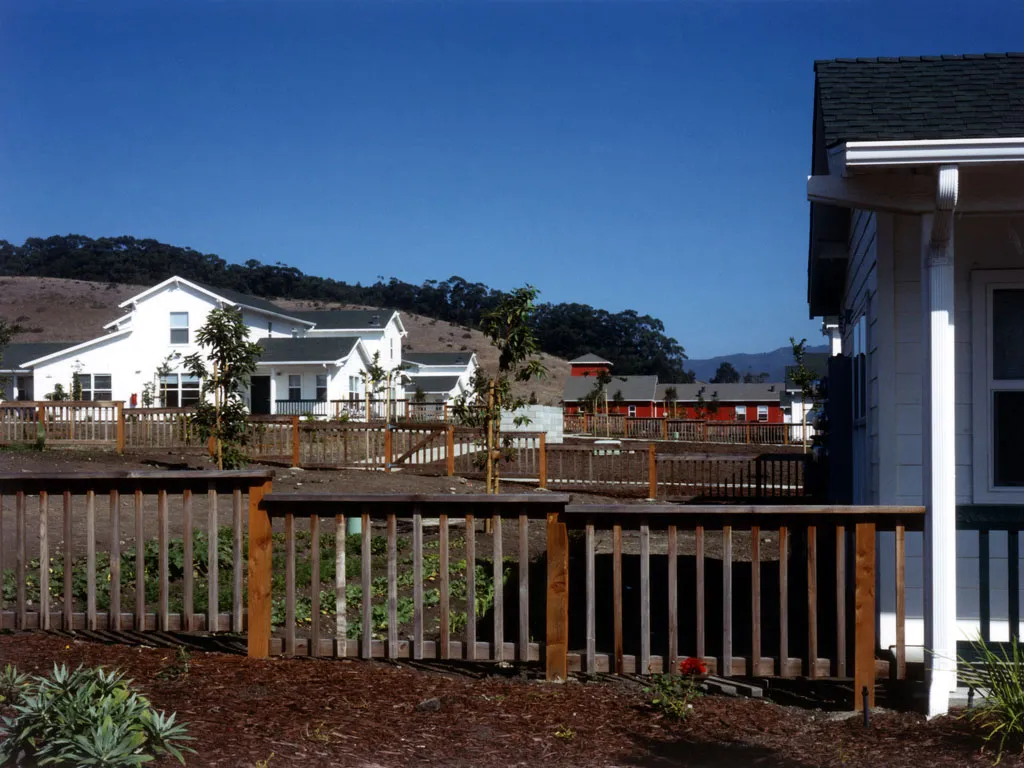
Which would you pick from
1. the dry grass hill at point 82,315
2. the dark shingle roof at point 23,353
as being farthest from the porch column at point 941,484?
the dry grass hill at point 82,315

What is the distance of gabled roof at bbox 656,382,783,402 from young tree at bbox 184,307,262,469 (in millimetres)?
57184

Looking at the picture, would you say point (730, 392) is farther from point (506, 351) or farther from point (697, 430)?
point (506, 351)

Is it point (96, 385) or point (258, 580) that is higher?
point (96, 385)

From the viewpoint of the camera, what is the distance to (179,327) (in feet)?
127

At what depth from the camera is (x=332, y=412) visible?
129 feet

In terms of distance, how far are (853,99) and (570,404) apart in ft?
234

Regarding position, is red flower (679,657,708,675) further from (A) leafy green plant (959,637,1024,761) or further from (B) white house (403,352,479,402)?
(B) white house (403,352,479,402)

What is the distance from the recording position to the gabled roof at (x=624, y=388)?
76062 millimetres

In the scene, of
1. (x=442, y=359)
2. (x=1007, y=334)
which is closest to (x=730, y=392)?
(x=442, y=359)

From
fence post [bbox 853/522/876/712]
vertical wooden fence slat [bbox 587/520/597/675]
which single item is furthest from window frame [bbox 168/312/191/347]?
fence post [bbox 853/522/876/712]

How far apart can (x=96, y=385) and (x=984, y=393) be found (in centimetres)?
3799

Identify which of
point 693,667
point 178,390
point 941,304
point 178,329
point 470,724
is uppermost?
point 178,329

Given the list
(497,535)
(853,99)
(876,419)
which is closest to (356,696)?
(497,535)

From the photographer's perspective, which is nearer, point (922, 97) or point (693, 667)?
point (693, 667)
